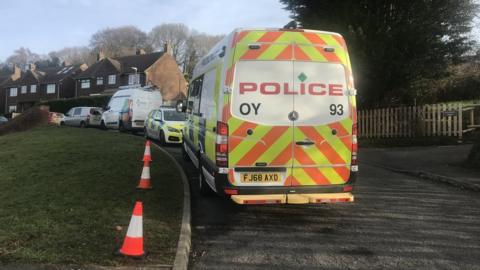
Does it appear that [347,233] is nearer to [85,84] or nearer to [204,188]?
[204,188]

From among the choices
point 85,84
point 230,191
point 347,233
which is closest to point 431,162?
point 347,233

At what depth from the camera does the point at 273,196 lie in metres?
6.61

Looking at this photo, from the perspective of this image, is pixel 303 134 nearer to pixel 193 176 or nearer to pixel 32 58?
pixel 193 176

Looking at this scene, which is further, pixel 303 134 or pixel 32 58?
pixel 32 58

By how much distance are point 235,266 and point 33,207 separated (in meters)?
3.46

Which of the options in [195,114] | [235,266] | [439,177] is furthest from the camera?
[439,177]

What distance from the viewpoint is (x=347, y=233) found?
252 inches

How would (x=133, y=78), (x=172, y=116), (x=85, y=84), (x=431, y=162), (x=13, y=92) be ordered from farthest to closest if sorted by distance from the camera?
1. (x=13, y=92)
2. (x=85, y=84)
3. (x=133, y=78)
4. (x=172, y=116)
5. (x=431, y=162)

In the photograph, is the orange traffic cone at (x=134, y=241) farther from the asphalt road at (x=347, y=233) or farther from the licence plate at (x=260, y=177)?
the licence plate at (x=260, y=177)

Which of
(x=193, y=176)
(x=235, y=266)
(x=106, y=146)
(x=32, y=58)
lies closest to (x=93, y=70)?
(x=32, y=58)

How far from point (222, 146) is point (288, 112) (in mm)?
1051

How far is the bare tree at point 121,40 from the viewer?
90.3 meters

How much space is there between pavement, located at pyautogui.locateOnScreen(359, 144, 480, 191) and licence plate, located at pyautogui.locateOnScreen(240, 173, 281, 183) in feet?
15.9

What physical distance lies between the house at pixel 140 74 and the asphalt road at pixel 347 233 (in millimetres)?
54905
